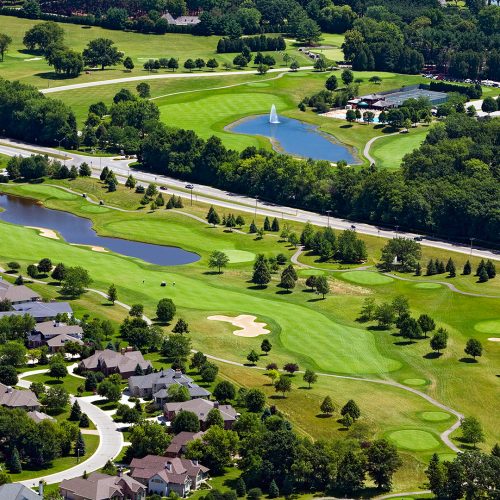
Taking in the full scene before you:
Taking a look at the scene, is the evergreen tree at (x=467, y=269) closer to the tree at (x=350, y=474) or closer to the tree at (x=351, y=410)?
the tree at (x=351, y=410)

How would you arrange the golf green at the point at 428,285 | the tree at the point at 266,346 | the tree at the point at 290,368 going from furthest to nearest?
the golf green at the point at 428,285 < the tree at the point at 266,346 < the tree at the point at 290,368

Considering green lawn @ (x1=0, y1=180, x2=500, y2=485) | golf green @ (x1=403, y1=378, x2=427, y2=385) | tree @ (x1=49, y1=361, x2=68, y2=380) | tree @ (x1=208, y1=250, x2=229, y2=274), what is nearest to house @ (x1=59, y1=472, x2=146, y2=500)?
green lawn @ (x1=0, y1=180, x2=500, y2=485)

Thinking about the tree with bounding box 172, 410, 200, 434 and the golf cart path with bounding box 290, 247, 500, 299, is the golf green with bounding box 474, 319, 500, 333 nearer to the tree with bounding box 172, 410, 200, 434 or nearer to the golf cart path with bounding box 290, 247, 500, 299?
the golf cart path with bounding box 290, 247, 500, 299

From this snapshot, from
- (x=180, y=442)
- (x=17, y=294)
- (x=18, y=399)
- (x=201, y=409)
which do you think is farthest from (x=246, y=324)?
(x=180, y=442)

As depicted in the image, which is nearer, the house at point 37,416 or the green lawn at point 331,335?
the house at point 37,416

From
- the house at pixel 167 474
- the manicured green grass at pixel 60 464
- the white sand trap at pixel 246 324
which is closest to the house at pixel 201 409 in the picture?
the manicured green grass at pixel 60 464

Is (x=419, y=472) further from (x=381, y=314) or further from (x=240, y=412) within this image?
(x=381, y=314)
